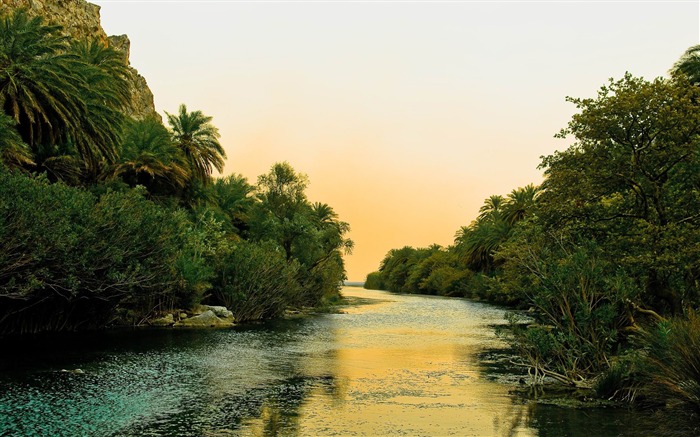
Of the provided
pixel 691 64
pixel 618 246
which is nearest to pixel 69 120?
pixel 618 246

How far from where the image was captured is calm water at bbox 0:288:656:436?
12102 millimetres

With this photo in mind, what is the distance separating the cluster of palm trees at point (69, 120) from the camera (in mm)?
28844

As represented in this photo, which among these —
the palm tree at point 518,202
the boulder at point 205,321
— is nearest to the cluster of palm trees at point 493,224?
the palm tree at point 518,202

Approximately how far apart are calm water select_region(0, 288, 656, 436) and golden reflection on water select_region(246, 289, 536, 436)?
0.11ft

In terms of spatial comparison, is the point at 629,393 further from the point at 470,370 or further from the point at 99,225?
the point at 99,225

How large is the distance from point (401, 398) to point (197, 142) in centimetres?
4256

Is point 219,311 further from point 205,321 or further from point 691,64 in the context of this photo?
point 691,64

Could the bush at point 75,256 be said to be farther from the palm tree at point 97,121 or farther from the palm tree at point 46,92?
the palm tree at point 46,92

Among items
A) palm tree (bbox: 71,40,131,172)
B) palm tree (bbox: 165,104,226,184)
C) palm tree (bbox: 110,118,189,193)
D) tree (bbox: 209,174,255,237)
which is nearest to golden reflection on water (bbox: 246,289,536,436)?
palm tree (bbox: 71,40,131,172)

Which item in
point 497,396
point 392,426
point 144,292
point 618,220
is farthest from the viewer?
point 144,292

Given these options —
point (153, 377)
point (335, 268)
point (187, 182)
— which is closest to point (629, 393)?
point (153, 377)

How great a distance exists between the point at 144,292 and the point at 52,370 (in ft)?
51.0

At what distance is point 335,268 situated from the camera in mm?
67625

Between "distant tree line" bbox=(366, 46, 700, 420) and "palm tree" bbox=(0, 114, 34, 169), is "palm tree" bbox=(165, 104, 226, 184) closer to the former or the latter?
"palm tree" bbox=(0, 114, 34, 169)
